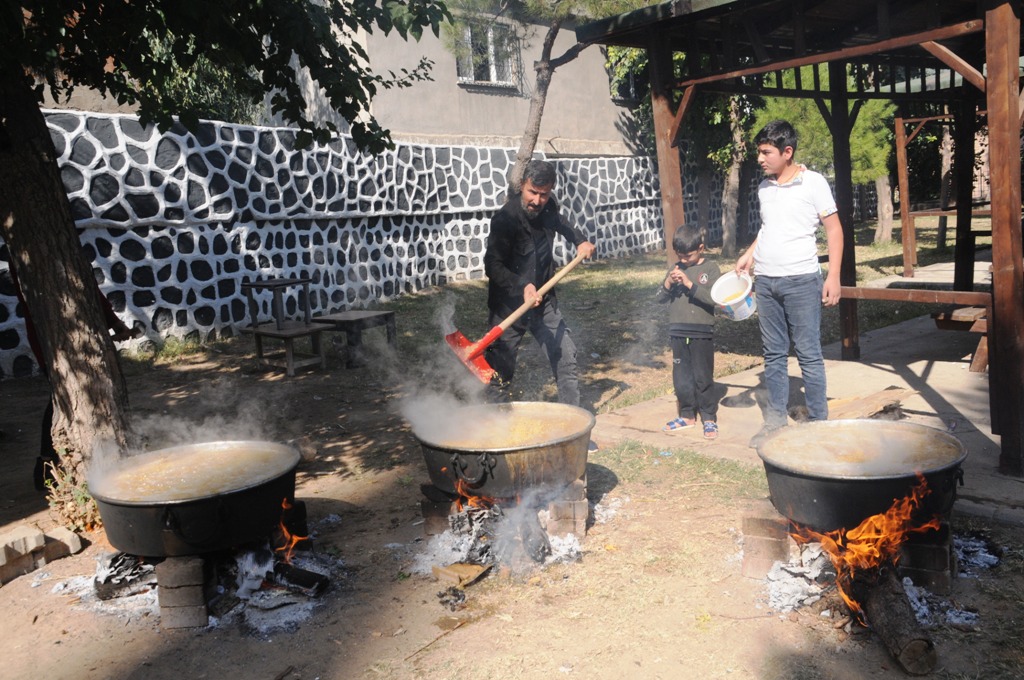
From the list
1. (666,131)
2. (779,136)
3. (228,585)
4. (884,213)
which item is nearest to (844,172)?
(666,131)

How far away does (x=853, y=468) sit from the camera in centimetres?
361

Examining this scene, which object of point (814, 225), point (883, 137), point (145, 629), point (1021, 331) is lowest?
point (145, 629)

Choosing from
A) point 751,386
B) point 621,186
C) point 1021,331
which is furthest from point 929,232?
point 1021,331

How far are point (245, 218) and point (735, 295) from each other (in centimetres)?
793

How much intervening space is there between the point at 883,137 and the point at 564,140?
7241mm

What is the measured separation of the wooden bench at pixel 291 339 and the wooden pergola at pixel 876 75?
14.5 ft

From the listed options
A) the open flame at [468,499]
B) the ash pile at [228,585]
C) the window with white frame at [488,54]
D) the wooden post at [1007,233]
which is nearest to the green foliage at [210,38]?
the open flame at [468,499]

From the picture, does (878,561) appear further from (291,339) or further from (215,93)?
(215,93)

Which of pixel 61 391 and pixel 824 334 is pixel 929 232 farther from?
pixel 61 391

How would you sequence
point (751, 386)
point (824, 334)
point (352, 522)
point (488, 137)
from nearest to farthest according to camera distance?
point (352, 522)
point (751, 386)
point (824, 334)
point (488, 137)

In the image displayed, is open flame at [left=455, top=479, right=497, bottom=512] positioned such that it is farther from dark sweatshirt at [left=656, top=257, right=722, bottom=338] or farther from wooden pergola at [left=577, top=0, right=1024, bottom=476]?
wooden pergola at [left=577, top=0, right=1024, bottom=476]

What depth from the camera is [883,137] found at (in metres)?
18.9

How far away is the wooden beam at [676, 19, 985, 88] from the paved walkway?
7.88ft

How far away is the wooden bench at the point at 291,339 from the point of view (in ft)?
29.8
